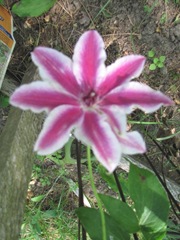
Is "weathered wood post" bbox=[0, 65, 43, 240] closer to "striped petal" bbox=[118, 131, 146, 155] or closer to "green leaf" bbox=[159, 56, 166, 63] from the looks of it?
"striped petal" bbox=[118, 131, 146, 155]

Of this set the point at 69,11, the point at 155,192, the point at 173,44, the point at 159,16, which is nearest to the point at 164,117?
the point at 173,44

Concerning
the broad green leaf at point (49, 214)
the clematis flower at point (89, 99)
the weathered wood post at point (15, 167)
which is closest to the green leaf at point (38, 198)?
the broad green leaf at point (49, 214)

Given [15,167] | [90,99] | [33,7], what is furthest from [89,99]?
[33,7]

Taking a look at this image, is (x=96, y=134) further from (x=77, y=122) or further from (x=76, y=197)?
(x=76, y=197)

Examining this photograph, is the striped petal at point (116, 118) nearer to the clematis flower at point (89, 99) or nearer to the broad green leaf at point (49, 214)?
the clematis flower at point (89, 99)

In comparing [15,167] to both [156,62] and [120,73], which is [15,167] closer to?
[120,73]

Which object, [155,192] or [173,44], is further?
[173,44]
